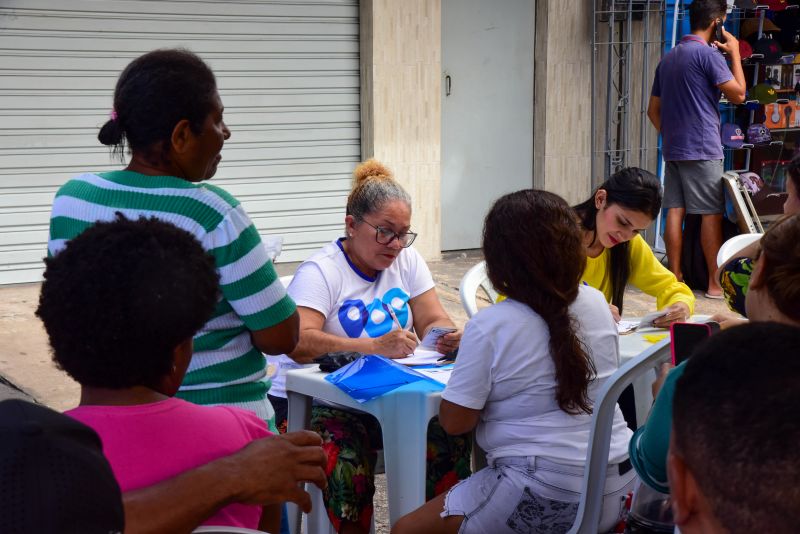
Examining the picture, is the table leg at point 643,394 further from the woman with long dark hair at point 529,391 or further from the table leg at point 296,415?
the table leg at point 296,415

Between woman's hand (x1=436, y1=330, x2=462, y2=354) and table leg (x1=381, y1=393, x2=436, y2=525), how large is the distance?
488 millimetres

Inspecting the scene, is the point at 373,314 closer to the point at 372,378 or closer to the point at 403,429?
the point at 372,378

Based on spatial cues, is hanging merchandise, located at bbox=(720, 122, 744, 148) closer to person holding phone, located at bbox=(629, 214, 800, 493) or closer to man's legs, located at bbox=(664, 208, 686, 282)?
man's legs, located at bbox=(664, 208, 686, 282)

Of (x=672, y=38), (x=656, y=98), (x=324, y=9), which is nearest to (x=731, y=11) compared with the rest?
(x=672, y=38)

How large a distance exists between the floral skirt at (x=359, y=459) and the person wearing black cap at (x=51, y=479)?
1910 mm

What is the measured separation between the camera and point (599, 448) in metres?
2.63

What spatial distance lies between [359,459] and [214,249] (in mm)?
1246

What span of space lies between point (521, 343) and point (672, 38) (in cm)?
693

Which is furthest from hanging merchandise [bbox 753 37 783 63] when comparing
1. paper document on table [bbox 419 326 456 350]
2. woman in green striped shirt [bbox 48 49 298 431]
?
woman in green striped shirt [bbox 48 49 298 431]

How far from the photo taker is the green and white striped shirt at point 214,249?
2111 millimetres

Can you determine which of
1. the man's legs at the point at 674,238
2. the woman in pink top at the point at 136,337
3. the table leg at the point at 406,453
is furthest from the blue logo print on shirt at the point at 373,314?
the man's legs at the point at 674,238

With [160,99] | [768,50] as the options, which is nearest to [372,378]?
[160,99]

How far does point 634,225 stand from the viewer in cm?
396

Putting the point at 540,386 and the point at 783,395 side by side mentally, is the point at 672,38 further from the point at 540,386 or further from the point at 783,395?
the point at 783,395
